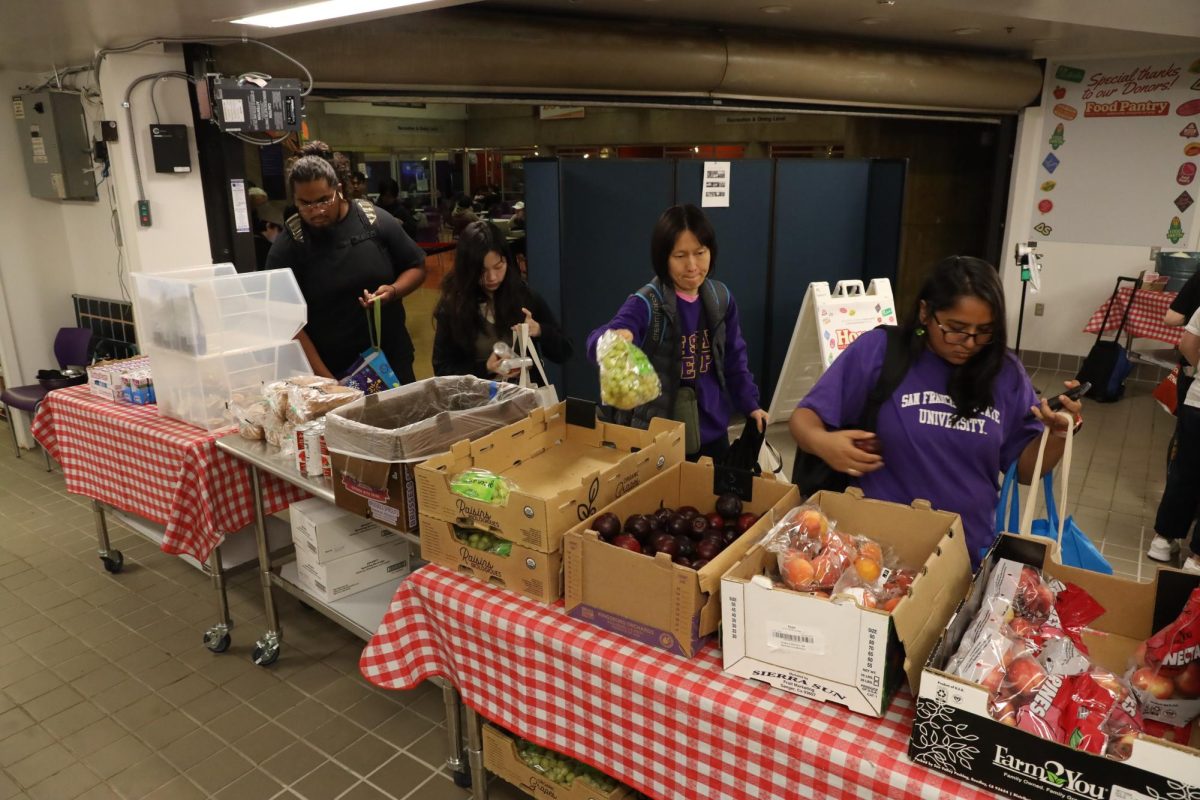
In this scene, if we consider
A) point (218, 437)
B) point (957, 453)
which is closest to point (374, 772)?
point (218, 437)

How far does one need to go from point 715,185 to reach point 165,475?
398 cm

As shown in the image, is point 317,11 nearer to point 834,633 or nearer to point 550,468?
point 550,468

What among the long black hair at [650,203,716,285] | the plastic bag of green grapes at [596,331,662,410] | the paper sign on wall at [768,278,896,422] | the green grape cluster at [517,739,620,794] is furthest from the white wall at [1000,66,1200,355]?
the green grape cluster at [517,739,620,794]

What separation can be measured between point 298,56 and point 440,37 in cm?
70

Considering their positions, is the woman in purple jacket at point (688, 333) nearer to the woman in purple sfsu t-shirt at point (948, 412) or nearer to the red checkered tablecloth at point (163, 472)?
the woman in purple sfsu t-shirt at point (948, 412)

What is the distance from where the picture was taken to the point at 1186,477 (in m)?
3.85

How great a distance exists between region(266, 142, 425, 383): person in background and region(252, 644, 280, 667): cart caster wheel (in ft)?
3.82

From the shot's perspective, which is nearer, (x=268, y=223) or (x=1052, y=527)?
(x=1052, y=527)

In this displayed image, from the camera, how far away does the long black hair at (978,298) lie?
1.91 metres

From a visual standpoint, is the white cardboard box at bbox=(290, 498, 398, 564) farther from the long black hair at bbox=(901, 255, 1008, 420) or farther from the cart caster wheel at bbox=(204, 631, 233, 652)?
the long black hair at bbox=(901, 255, 1008, 420)

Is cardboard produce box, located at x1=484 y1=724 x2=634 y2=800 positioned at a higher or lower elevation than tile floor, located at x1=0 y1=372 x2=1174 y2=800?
higher

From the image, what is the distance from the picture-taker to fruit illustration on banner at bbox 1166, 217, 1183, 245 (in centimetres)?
707

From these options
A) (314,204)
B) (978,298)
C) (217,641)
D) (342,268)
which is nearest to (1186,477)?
(978,298)

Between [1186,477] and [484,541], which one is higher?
[484,541]
